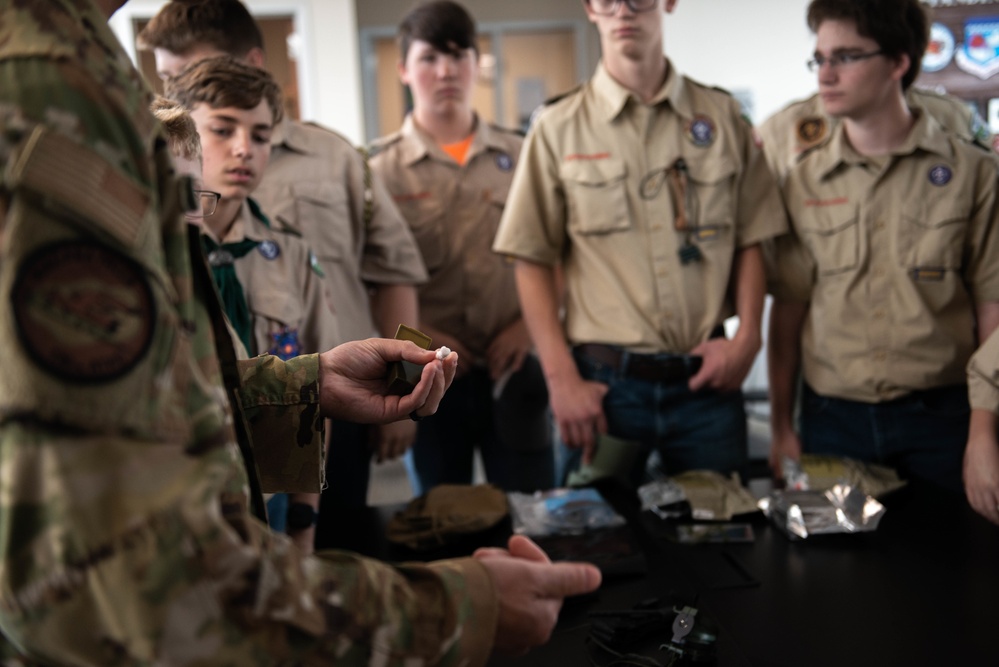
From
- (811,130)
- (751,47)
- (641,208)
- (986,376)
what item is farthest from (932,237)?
(751,47)

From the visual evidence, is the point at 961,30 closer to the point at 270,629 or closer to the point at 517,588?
the point at 517,588

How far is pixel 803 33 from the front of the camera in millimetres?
5262

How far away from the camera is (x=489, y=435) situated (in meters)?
2.37

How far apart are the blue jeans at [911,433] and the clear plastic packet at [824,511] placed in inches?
13.2

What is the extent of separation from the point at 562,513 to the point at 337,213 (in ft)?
3.28

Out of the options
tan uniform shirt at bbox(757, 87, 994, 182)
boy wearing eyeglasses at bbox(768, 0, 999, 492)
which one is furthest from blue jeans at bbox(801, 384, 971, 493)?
tan uniform shirt at bbox(757, 87, 994, 182)

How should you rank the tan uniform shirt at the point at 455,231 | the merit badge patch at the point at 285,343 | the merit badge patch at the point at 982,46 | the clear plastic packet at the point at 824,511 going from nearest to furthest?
the clear plastic packet at the point at 824,511 → the merit badge patch at the point at 285,343 → the tan uniform shirt at the point at 455,231 → the merit badge patch at the point at 982,46

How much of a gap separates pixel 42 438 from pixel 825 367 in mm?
1781

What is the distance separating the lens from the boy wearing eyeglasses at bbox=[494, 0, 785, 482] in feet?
6.29

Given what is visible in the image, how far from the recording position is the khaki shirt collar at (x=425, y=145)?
8.32ft

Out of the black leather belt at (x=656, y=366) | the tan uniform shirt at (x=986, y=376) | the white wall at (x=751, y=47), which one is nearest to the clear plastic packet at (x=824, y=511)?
the tan uniform shirt at (x=986, y=376)

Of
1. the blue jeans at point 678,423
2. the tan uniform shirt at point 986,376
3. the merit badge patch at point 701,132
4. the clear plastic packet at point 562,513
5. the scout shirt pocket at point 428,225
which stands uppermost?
the merit badge patch at point 701,132

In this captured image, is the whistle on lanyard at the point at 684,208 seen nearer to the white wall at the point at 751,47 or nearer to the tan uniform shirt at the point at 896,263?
the tan uniform shirt at the point at 896,263

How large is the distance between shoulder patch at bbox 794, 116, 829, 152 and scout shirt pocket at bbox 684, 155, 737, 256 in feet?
1.11
